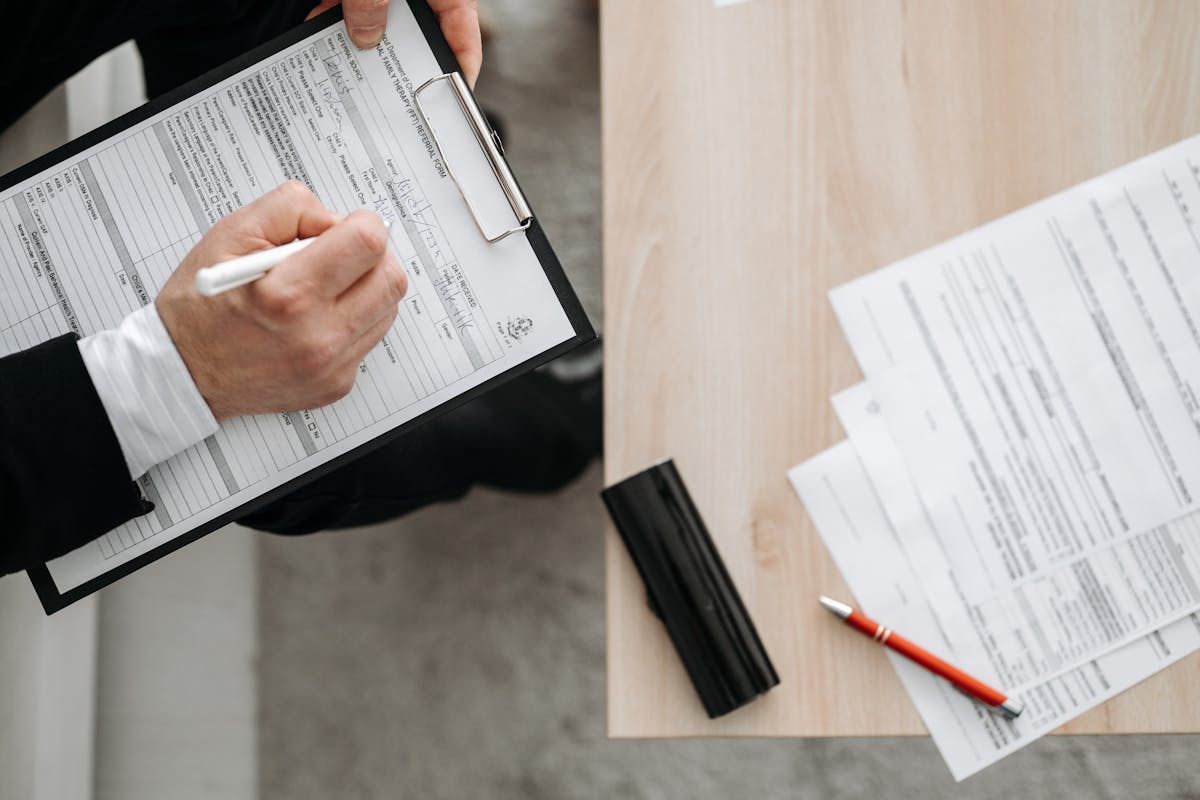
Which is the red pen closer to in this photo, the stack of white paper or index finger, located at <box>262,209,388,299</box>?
the stack of white paper

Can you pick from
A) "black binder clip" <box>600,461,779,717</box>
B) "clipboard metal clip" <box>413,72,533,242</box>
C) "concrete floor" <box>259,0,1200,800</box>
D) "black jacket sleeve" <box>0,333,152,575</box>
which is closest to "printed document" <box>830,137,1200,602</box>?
"black binder clip" <box>600,461,779,717</box>

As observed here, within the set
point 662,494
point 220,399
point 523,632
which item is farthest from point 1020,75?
point 523,632

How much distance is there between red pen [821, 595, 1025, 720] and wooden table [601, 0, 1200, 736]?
2 centimetres

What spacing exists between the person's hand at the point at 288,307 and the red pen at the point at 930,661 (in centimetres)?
35

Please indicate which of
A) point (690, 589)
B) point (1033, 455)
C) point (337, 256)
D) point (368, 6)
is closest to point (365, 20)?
point (368, 6)

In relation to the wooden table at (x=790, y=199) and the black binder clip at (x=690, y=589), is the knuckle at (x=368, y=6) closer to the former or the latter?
the wooden table at (x=790, y=199)

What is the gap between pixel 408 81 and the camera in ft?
1.59

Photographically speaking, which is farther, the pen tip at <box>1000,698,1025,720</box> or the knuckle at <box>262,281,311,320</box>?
the pen tip at <box>1000,698,1025,720</box>

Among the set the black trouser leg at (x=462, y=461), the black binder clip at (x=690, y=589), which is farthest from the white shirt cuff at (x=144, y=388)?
the black binder clip at (x=690, y=589)

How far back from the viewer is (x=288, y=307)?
0.44m

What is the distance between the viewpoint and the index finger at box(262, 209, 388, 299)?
0.44 meters

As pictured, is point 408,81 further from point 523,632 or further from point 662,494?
point 523,632

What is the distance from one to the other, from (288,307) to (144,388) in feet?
0.34

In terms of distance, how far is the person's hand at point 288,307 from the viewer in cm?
44
